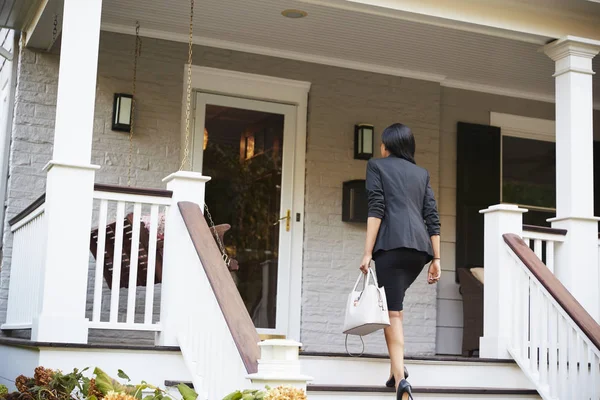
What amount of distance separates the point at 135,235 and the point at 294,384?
1.92 metres

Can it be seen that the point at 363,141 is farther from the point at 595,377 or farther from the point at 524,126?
the point at 595,377

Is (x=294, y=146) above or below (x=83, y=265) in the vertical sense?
above

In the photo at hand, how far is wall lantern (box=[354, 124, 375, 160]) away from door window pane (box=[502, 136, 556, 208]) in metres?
1.43

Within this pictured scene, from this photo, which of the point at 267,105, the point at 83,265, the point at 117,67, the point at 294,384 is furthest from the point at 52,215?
the point at 267,105

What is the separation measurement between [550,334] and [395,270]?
3.93 feet

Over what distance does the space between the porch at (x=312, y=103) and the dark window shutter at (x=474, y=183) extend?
79 mm

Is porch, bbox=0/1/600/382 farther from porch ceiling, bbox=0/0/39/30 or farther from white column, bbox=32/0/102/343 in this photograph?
white column, bbox=32/0/102/343

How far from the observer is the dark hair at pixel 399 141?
4.49 m

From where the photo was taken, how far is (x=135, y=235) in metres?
4.82

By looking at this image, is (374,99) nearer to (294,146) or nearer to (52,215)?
(294,146)

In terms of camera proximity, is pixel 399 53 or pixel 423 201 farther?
pixel 399 53

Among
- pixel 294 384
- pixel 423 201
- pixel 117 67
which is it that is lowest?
pixel 294 384

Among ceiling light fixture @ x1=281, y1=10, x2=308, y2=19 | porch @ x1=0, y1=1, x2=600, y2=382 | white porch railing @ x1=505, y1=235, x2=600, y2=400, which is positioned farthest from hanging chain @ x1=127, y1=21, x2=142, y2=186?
white porch railing @ x1=505, y1=235, x2=600, y2=400

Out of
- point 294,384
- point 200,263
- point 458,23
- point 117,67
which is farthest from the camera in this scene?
point 117,67
